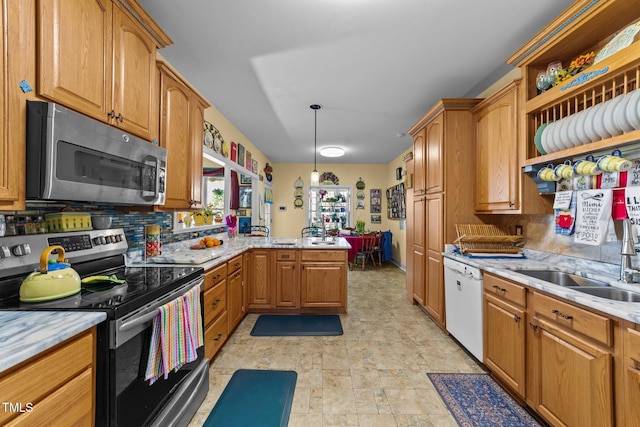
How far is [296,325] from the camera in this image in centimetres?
299

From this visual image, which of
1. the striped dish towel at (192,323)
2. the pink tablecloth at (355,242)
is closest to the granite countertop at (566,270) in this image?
the striped dish towel at (192,323)

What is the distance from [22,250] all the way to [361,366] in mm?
Result: 2244

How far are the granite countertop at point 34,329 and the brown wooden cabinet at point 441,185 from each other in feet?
9.22

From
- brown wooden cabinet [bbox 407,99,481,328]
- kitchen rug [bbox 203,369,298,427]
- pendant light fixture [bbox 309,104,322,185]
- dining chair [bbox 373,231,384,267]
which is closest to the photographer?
kitchen rug [bbox 203,369,298,427]

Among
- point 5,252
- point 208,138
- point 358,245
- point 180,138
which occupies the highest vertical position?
point 208,138

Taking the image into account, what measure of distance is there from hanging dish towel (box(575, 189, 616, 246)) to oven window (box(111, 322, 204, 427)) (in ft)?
8.43

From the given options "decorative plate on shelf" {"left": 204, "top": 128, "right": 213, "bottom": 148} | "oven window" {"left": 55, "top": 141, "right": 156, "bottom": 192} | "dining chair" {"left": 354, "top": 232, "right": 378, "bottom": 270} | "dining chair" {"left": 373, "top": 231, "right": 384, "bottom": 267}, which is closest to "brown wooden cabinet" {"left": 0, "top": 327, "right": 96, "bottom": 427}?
"oven window" {"left": 55, "top": 141, "right": 156, "bottom": 192}

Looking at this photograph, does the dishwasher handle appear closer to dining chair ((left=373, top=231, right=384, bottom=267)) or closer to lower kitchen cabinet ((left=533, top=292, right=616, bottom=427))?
lower kitchen cabinet ((left=533, top=292, right=616, bottom=427))

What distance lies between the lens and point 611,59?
149 cm

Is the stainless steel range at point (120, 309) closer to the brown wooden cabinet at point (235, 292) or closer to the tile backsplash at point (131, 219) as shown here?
the tile backsplash at point (131, 219)

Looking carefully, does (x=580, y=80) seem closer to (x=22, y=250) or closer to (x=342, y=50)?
(x=342, y=50)

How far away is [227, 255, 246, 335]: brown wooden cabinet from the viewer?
2.57 m

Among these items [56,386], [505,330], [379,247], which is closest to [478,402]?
[505,330]

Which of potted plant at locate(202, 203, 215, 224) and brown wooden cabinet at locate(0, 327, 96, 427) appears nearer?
brown wooden cabinet at locate(0, 327, 96, 427)
